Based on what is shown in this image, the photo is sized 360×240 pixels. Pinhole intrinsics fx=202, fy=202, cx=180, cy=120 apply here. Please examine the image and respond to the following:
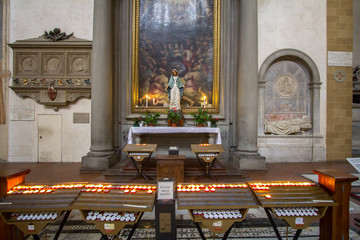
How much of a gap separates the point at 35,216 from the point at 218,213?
6.54 ft

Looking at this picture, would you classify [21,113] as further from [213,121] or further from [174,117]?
[213,121]

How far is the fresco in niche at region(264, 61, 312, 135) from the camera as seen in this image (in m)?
8.25

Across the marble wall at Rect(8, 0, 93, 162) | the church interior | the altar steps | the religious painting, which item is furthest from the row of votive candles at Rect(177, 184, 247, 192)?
the marble wall at Rect(8, 0, 93, 162)

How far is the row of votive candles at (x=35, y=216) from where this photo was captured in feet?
7.14

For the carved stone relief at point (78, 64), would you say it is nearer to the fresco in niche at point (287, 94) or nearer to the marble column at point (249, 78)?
the marble column at point (249, 78)

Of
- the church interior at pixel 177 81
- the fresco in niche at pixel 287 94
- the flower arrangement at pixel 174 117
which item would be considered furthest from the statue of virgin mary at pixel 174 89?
the fresco in niche at pixel 287 94

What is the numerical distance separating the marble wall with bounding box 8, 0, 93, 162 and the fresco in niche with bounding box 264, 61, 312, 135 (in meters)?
7.31

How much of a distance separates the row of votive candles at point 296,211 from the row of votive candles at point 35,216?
8.03ft

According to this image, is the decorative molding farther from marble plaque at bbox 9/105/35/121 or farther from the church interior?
marble plaque at bbox 9/105/35/121

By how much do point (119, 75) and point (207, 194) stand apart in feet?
21.9

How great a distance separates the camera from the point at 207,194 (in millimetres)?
2303

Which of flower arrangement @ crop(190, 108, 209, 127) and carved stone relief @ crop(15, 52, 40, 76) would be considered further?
carved stone relief @ crop(15, 52, 40, 76)

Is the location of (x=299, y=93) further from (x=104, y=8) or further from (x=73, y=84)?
(x=73, y=84)

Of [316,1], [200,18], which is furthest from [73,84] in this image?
[316,1]
